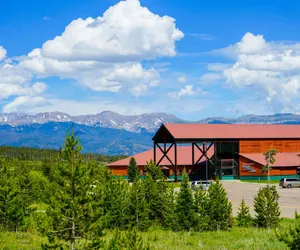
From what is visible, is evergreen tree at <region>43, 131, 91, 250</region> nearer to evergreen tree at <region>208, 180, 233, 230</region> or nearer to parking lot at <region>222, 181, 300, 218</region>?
evergreen tree at <region>208, 180, 233, 230</region>

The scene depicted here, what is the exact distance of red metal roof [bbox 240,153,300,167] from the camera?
80.8m

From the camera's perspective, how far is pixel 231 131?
87.6 meters

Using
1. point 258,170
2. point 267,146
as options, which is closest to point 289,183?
point 258,170

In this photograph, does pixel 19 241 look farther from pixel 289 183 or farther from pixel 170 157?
pixel 170 157

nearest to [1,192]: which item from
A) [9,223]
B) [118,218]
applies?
[9,223]

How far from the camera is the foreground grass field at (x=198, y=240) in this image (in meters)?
23.3

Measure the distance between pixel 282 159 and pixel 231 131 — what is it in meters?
11.0

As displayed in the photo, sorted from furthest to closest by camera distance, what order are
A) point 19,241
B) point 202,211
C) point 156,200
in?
point 156,200, point 202,211, point 19,241

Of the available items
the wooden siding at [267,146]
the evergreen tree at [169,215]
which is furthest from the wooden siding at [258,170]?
the evergreen tree at [169,215]

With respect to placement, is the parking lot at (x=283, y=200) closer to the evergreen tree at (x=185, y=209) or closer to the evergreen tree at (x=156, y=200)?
the evergreen tree at (x=156, y=200)

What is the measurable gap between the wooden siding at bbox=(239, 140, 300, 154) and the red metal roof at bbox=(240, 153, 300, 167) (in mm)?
1642

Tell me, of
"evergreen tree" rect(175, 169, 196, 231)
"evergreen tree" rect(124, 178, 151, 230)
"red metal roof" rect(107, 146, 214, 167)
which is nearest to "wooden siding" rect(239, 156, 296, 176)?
"red metal roof" rect(107, 146, 214, 167)

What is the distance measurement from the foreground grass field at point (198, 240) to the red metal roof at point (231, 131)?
5192 cm

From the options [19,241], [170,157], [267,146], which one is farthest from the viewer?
[170,157]
